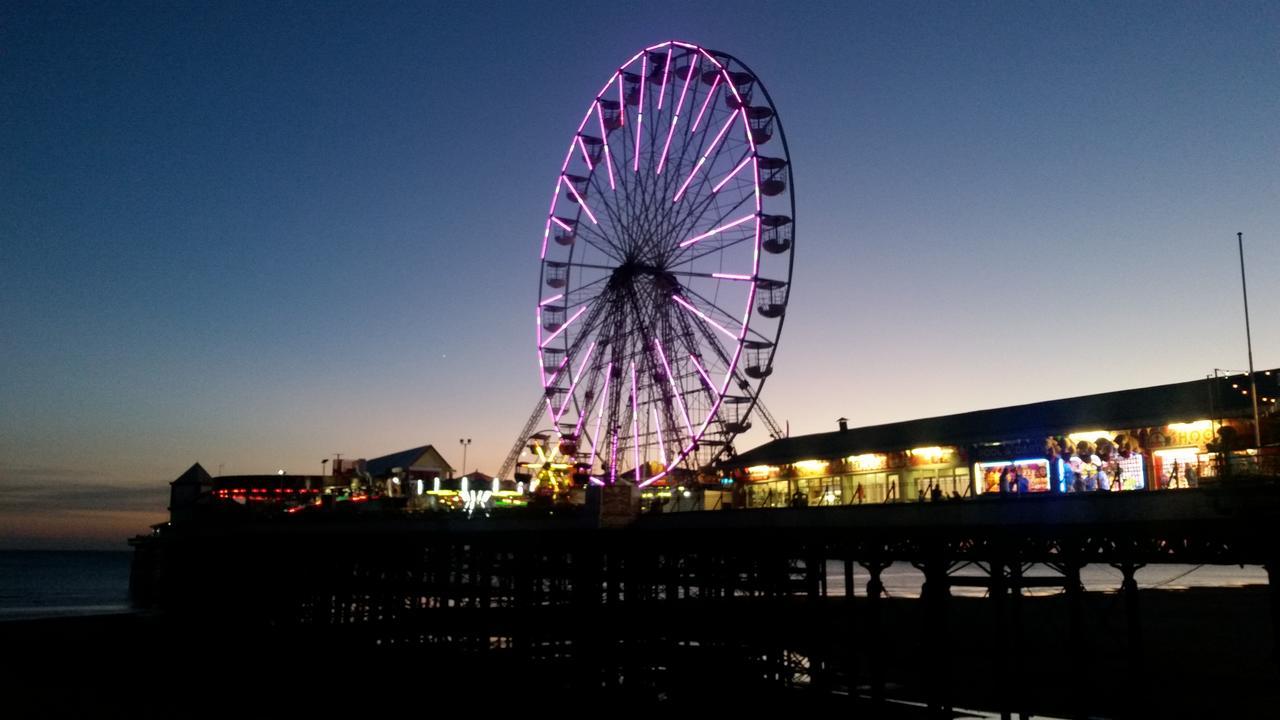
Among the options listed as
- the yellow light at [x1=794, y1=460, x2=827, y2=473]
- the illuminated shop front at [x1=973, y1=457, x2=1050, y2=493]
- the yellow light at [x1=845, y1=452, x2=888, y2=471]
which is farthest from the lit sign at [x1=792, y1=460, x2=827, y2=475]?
the illuminated shop front at [x1=973, y1=457, x2=1050, y2=493]

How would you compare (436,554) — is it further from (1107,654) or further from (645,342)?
(1107,654)

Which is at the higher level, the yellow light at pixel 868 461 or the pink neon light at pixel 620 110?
the pink neon light at pixel 620 110

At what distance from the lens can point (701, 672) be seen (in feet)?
113

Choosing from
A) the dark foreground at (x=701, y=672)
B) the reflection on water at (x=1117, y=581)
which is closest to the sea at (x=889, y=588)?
the reflection on water at (x=1117, y=581)

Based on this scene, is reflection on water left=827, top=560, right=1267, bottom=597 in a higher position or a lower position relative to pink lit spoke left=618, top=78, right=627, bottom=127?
lower

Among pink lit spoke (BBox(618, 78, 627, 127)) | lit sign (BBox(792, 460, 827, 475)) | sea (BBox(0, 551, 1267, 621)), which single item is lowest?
sea (BBox(0, 551, 1267, 621))

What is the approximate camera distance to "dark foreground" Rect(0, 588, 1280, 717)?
3212cm

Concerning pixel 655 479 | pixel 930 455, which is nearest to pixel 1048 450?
pixel 655 479

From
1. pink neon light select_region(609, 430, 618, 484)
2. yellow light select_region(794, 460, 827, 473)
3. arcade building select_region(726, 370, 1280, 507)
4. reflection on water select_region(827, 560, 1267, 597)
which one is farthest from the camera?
reflection on water select_region(827, 560, 1267, 597)

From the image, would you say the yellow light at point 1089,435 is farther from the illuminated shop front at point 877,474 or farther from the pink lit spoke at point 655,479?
the pink lit spoke at point 655,479

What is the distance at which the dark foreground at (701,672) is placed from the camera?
32125 mm

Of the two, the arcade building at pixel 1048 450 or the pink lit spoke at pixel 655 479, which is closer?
the arcade building at pixel 1048 450

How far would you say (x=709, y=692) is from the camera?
1320 inches

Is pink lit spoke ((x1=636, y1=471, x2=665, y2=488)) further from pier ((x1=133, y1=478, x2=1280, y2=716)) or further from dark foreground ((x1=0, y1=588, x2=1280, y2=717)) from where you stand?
dark foreground ((x1=0, y1=588, x2=1280, y2=717))
